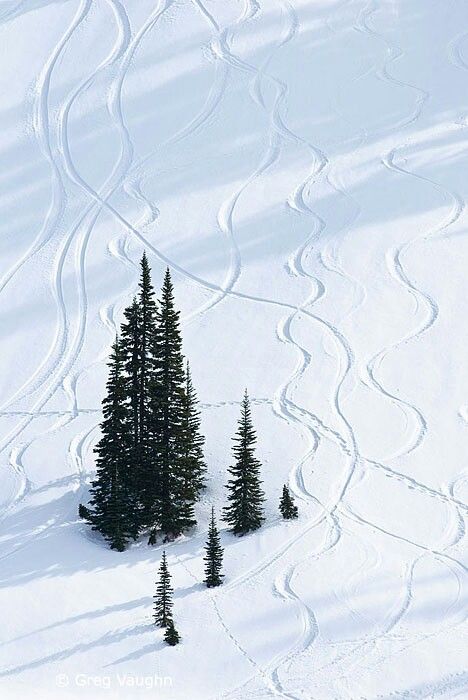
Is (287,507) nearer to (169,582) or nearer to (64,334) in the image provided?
(169,582)

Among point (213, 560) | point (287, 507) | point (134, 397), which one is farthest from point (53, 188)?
point (213, 560)

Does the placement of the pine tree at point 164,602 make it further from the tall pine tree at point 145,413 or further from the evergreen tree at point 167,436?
the tall pine tree at point 145,413

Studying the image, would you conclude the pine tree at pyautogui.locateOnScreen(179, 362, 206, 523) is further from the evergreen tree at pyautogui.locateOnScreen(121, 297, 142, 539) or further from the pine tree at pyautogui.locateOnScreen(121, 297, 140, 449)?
the pine tree at pyautogui.locateOnScreen(121, 297, 140, 449)

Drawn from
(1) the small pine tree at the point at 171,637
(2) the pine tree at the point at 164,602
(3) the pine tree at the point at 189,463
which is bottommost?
(1) the small pine tree at the point at 171,637

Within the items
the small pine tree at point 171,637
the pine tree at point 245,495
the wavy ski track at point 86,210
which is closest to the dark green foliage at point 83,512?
the wavy ski track at point 86,210

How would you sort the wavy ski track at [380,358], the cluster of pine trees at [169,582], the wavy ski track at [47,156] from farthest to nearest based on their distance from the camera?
1. the wavy ski track at [47,156]
2. the wavy ski track at [380,358]
3. the cluster of pine trees at [169,582]

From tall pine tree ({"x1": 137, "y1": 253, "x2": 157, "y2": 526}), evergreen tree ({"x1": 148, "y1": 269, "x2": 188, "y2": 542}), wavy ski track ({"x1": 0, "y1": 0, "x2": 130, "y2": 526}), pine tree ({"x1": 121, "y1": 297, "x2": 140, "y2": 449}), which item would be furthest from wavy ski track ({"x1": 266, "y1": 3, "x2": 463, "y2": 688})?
wavy ski track ({"x1": 0, "y1": 0, "x2": 130, "y2": 526})
